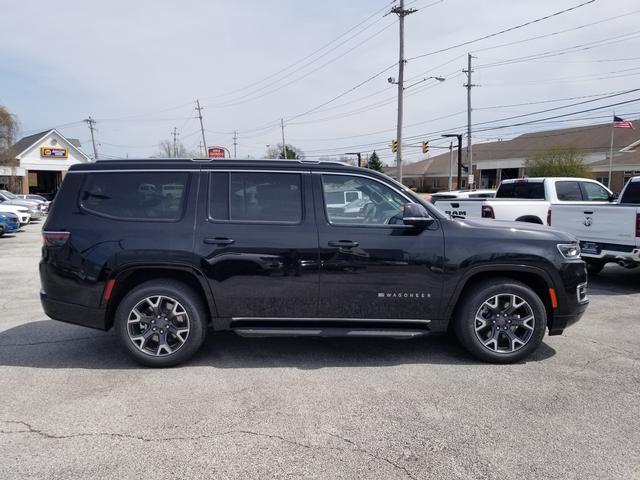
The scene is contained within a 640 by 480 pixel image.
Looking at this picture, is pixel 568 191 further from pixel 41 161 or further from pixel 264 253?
pixel 41 161

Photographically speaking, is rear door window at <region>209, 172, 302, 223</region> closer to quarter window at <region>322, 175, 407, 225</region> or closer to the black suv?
the black suv

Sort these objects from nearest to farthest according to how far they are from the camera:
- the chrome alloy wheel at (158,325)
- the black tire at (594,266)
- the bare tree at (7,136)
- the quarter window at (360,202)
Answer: the chrome alloy wheel at (158,325)
the quarter window at (360,202)
the black tire at (594,266)
the bare tree at (7,136)

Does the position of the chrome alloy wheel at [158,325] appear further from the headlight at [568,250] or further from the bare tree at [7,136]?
the bare tree at [7,136]

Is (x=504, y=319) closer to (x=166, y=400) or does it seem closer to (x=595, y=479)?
(x=595, y=479)

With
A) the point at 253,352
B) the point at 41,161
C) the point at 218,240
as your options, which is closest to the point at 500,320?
the point at 253,352

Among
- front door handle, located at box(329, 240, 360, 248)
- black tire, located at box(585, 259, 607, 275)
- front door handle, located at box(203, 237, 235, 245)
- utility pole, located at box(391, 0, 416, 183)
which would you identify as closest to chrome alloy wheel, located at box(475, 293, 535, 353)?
front door handle, located at box(329, 240, 360, 248)

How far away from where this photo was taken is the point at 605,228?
831 centimetres

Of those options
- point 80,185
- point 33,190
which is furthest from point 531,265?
point 33,190

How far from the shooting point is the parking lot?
310 centimetres

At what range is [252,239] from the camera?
15.2ft

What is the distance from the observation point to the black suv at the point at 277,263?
4625mm

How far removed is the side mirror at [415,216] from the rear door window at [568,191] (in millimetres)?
8423

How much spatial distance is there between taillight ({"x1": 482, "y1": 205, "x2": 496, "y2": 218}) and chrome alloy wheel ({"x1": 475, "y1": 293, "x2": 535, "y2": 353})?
5546 millimetres

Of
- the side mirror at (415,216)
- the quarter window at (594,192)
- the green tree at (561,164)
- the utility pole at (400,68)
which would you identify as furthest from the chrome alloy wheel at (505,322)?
the green tree at (561,164)
